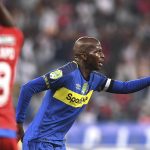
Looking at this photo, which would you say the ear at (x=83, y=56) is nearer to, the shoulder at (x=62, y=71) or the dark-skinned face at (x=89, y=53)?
the dark-skinned face at (x=89, y=53)

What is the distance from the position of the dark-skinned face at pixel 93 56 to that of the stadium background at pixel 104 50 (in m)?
6.30

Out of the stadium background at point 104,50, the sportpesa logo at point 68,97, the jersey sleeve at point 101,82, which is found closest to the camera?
the sportpesa logo at point 68,97

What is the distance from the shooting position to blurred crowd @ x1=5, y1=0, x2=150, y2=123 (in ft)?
50.0

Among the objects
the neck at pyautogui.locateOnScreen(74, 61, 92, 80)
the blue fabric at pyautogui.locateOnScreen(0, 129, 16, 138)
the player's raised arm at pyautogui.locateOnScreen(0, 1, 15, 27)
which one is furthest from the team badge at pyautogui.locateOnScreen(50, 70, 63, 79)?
the player's raised arm at pyautogui.locateOnScreen(0, 1, 15, 27)

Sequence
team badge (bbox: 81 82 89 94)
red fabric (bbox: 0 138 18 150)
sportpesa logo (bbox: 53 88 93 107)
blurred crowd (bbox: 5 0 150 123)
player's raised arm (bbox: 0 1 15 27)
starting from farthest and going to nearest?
1. blurred crowd (bbox: 5 0 150 123)
2. team badge (bbox: 81 82 89 94)
3. sportpesa logo (bbox: 53 88 93 107)
4. red fabric (bbox: 0 138 18 150)
5. player's raised arm (bbox: 0 1 15 27)

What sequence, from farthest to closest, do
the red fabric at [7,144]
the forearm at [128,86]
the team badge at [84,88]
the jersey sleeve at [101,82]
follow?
the forearm at [128,86], the jersey sleeve at [101,82], the team badge at [84,88], the red fabric at [7,144]

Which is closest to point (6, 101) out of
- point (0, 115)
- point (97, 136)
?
point (0, 115)

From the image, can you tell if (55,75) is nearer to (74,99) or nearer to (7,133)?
(74,99)

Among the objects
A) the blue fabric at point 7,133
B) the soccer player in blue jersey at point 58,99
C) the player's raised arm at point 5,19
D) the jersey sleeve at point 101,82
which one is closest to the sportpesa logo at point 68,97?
the soccer player in blue jersey at point 58,99

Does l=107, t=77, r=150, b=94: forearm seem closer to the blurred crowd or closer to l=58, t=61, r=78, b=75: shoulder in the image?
l=58, t=61, r=78, b=75: shoulder

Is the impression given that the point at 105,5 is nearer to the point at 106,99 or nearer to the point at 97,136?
the point at 106,99

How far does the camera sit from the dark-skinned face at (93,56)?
6953mm

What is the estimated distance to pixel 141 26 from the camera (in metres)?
18.0

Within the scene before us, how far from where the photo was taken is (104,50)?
17.0m
